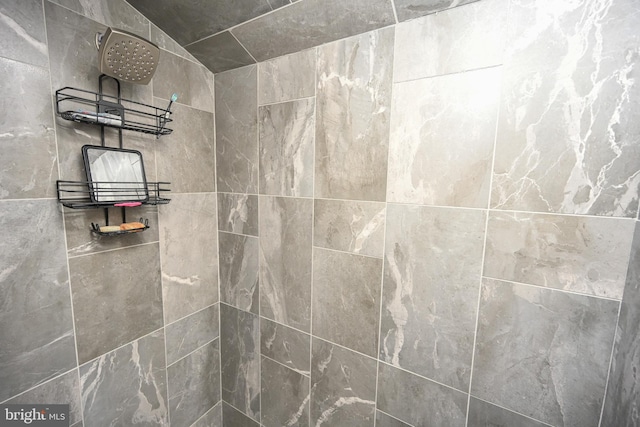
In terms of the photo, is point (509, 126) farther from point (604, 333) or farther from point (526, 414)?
point (526, 414)

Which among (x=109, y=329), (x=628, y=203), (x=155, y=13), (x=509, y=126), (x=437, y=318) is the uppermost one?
(x=155, y=13)

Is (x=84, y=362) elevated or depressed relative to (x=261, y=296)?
depressed

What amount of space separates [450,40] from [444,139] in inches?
10.9

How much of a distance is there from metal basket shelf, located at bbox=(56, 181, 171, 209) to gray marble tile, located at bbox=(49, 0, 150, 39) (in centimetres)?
54

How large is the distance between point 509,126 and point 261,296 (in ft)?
3.70

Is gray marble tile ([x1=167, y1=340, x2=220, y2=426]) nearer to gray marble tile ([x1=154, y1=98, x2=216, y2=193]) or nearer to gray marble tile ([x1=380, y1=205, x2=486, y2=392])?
gray marble tile ([x1=154, y1=98, x2=216, y2=193])

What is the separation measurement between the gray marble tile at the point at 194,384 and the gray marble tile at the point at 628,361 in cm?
149

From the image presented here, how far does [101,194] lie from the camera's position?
871 mm

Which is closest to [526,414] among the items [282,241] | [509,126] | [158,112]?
[509,126]

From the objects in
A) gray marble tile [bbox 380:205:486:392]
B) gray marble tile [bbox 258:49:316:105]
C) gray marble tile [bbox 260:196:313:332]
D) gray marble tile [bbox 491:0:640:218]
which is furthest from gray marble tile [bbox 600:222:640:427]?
gray marble tile [bbox 258:49:316:105]

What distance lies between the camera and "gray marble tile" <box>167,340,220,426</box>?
1195 millimetres

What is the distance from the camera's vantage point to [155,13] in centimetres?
96

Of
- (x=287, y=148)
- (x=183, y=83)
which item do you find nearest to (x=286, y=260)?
(x=287, y=148)

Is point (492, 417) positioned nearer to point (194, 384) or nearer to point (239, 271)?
point (239, 271)
